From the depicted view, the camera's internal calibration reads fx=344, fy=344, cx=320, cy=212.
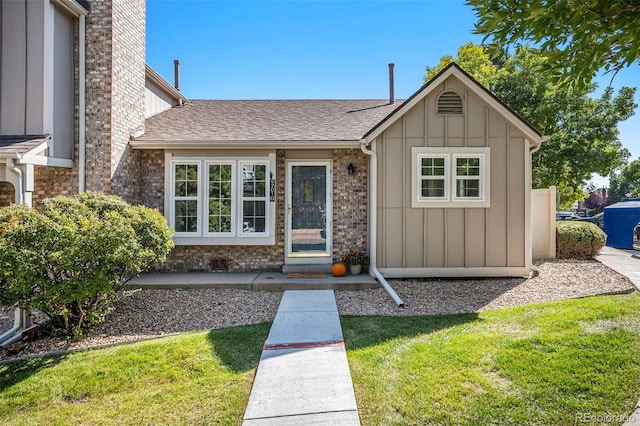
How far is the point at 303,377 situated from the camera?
372cm

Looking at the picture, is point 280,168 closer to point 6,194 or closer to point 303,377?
point 303,377

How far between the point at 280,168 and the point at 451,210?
4303 millimetres

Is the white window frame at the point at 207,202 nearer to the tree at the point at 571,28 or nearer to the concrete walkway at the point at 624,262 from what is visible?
the tree at the point at 571,28

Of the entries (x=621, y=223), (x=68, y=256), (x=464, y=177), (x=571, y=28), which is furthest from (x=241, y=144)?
(x=621, y=223)

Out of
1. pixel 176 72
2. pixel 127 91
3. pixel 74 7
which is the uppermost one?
pixel 176 72

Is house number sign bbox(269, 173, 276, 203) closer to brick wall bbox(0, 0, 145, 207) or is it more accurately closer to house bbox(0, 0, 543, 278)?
house bbox(0, 0, 543, 278)

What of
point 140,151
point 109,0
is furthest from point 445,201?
point 109,0

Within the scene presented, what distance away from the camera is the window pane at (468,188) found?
26.6ft

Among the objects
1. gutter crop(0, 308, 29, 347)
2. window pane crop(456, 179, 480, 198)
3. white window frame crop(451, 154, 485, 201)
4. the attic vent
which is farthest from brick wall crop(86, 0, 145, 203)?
window pane crop(456, 179, 480, 198)

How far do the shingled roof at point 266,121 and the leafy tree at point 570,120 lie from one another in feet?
20.0

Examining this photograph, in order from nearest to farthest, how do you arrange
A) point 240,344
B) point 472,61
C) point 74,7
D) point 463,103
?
point 240,344 → point 74,7 → point 463,103 → point 472,61

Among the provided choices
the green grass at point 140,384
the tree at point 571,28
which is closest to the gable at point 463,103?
the tree at point 571,28

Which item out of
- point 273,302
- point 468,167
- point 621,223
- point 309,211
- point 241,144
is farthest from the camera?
point 621,223

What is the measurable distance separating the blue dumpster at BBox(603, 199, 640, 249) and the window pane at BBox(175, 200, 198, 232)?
1484cm
